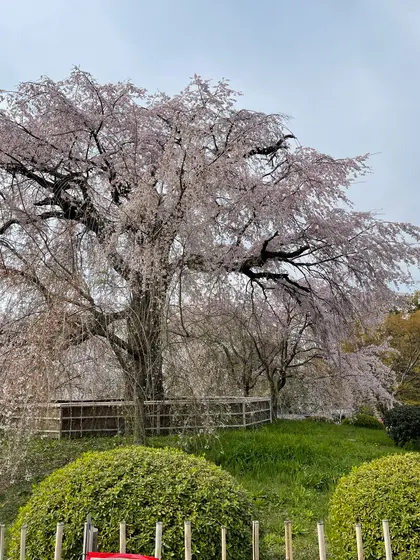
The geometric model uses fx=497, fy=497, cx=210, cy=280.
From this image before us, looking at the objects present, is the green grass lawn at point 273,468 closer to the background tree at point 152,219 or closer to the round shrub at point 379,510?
the round shrub at point 379,510

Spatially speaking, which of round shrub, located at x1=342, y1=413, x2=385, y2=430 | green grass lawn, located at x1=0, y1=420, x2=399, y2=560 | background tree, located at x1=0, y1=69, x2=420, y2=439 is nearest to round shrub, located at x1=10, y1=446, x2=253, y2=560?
green grass lawn, located at x1=0, y1=420, x2=399, y2=560

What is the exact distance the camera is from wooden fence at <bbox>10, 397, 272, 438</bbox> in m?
6.09

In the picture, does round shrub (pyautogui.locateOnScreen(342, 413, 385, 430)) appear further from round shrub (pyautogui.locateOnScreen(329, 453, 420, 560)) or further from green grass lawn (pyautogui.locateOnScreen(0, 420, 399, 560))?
round shrub (pyautogui.locateOnScreen(329, 453, 420, 560))

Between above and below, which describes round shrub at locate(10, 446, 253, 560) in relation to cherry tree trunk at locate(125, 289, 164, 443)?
below

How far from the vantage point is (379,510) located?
264 cm

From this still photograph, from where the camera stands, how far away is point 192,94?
753 centimetres

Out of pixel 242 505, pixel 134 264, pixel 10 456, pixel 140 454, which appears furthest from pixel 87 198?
pixel 242 505

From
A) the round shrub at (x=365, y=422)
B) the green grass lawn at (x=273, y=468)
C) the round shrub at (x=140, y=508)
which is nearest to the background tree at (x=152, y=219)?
the green grass lawn at (x=273, y=468)

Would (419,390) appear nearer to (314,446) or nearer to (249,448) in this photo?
(314,446)

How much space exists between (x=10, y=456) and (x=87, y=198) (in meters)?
3.36

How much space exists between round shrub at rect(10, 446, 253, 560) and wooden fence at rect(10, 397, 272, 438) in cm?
301

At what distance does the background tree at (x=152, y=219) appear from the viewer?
573 cm

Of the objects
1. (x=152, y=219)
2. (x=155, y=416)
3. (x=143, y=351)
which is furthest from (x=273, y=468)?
(x=152, y=219)

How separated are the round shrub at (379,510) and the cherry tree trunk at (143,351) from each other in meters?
2.99
